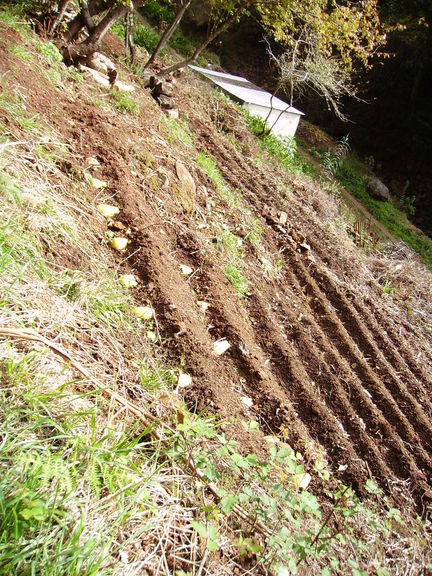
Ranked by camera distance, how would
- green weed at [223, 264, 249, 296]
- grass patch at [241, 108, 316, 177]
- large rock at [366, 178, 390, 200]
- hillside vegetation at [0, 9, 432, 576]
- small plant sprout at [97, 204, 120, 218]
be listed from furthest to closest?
large rock at [366, 178, 390, 200] → grass patch at [241, 108, 316, 177] → green weed at [223, 264, 249, 296] → small plant sprout at [97, 204, 120, 218] → hillside vegetation at [0, 9, 432, 576]

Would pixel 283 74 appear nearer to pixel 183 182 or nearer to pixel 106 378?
pixel 183 182

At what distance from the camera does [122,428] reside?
164cm

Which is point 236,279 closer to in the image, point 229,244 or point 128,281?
point 229,244

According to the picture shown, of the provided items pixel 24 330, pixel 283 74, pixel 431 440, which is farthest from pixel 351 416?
pixel 283 74

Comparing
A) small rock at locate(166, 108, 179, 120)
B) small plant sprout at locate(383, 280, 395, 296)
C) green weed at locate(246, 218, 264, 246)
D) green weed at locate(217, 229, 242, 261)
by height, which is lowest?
green weed at locate(217, 229, 242, 261)

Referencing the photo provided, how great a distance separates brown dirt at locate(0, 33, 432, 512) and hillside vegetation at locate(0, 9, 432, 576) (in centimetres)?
2

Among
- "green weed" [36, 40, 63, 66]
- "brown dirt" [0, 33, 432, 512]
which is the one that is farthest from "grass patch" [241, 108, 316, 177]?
"green weed" [36, 40, 63, 66]

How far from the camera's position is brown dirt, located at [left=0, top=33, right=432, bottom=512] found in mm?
2611

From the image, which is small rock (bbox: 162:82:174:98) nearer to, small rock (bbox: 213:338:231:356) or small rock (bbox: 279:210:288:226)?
small rock (bbox: 279:210:288:226)

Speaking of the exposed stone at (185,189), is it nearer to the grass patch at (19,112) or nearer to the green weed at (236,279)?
the green weed at (236,279)

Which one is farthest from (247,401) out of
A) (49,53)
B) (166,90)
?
(166,90)

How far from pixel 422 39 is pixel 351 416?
1307cm

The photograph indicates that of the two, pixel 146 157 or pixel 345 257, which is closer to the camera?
pixel 146 157

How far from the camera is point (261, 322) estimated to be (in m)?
3.34
